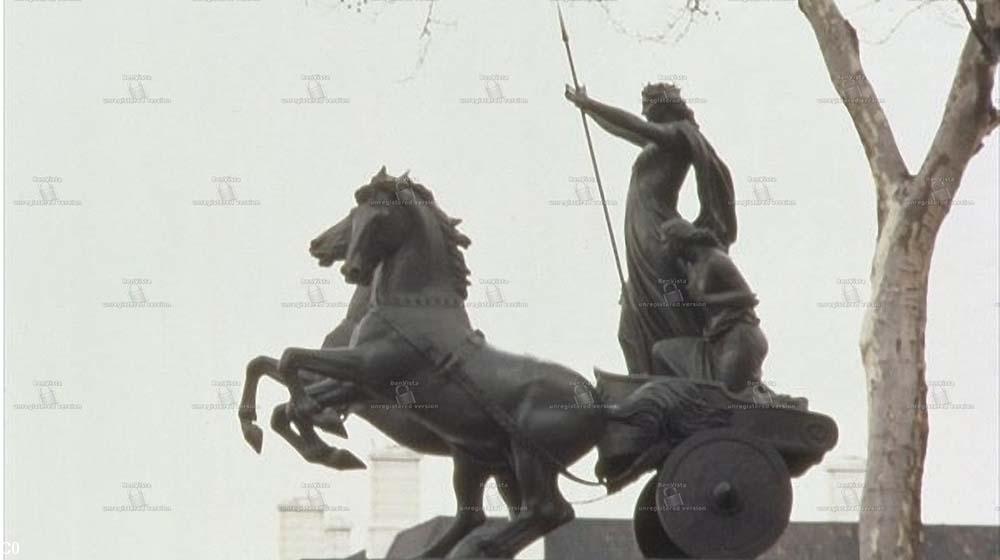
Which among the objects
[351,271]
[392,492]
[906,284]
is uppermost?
[392,492]

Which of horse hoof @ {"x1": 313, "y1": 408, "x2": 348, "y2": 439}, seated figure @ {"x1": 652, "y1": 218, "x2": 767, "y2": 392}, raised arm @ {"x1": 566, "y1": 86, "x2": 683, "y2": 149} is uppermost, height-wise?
raised arm @ {"x1": 566, "y1": 86, "x2": 683, "y2": 149}

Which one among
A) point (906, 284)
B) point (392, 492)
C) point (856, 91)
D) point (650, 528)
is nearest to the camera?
point (650, 528)

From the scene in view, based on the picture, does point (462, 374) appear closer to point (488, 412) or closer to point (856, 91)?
point (488, 412)

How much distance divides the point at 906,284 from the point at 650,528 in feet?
23.6

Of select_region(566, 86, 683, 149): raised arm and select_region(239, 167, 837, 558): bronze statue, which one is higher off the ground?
select_region(566, 86, 683, 149): raised arm

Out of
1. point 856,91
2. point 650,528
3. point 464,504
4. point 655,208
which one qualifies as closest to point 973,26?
point 856,91

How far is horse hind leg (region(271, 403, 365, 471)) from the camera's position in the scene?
1766 centimetres

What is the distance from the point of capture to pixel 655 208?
61.0 feet

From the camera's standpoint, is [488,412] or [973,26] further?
[973,26]

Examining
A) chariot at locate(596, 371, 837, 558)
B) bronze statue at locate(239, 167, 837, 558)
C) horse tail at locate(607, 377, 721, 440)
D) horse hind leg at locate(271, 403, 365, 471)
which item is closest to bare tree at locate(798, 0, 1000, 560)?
chariot at locate(596, 371, 837, 558)

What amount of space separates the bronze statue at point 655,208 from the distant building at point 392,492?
13790 mm

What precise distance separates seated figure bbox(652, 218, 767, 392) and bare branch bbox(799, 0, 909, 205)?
7167 millimetres

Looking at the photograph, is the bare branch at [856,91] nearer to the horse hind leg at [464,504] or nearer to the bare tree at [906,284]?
the bare tree at [906,284]

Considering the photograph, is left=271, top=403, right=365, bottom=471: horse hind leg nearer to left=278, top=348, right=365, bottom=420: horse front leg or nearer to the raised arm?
left=278, top=348, right=365, bottom=420: horse front leg
